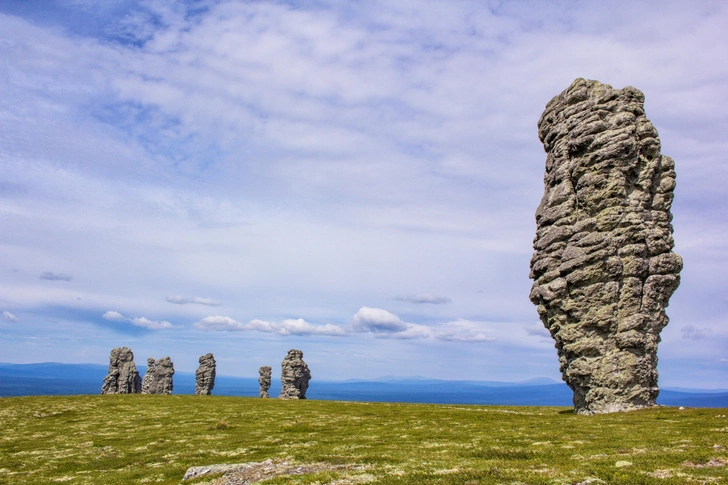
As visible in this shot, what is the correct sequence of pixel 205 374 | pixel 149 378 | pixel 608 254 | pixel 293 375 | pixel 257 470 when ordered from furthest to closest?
1. pixel 149 378
2. pixel 205 374
3. pixel 293 375
4. pixel 608 254
5. pixel 257 470

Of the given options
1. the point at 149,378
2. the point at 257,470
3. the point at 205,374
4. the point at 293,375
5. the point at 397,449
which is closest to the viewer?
the point at 257,470

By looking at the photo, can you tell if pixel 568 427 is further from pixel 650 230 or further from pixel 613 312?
pixel 650 230

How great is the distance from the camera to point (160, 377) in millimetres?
121000

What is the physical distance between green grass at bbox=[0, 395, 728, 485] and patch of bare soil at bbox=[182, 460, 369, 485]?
0.92 metres

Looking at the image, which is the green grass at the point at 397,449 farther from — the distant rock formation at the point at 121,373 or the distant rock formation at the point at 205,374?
the distant rock formation at the point at 205,374

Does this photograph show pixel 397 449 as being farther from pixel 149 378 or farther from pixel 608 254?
pixel 149 378

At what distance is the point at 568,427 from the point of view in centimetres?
3114

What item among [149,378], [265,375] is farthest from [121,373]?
[265,375]

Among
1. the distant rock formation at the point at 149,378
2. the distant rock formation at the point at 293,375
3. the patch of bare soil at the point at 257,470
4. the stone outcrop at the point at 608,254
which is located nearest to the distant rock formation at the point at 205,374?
the distant rock formation at the point at 149,378

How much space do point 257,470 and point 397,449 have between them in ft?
26.6

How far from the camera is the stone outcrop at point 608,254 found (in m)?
41.9

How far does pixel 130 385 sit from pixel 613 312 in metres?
111

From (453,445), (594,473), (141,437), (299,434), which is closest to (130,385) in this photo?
(141,437)

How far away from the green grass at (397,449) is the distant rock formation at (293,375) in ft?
183
